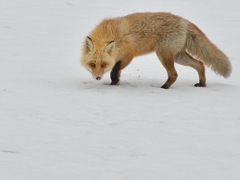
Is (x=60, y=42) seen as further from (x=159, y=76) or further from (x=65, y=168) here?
(x=65, y=168)

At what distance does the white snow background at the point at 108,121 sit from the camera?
4445 mm

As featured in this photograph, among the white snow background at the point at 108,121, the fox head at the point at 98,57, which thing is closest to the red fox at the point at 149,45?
the fox head at the point at 98,57

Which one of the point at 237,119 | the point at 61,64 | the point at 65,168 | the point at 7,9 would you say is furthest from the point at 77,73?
the point at 7,9

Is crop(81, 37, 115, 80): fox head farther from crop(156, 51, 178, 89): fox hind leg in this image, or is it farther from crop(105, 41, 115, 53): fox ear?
crop(156, 51, 178, 89): fox hind leg

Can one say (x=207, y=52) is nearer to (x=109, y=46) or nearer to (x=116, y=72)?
(x=116, y=72)

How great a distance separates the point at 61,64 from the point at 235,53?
14.6ft

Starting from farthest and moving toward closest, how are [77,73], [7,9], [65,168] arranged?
[7,9], [77,73], [65,168]

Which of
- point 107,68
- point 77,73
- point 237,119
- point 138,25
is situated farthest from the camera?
point 77,73

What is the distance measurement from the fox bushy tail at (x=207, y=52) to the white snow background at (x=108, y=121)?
33cm

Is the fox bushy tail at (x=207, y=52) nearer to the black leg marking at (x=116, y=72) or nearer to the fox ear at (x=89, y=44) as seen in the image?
the black leg marking at (x=116, y=72)

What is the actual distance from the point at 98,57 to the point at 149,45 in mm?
1103

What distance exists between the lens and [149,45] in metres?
8.12

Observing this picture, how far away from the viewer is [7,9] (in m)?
14.4

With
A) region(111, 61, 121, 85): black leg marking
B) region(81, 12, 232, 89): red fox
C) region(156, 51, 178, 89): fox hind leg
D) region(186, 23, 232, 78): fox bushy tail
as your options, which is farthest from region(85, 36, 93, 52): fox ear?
region(186, 23, 232, 78): fox bushy tail
